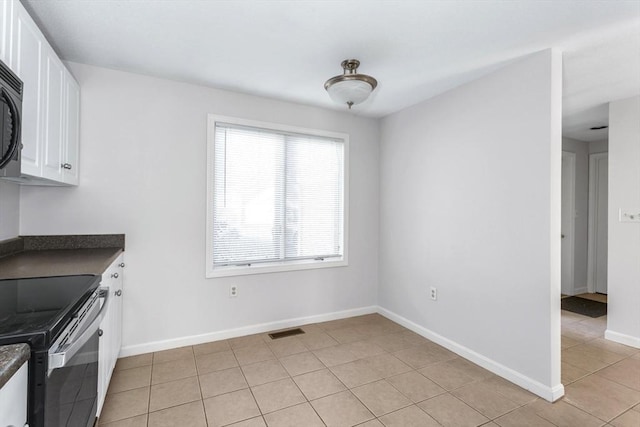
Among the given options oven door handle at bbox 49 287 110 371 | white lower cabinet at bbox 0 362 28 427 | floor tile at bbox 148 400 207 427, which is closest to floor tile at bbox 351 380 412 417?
floor tile at bbox 148 400 207 427

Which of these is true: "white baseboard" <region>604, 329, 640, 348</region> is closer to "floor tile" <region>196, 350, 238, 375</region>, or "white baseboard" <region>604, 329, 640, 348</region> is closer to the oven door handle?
"floor tile" <region>196, 350, 238, 375</region>

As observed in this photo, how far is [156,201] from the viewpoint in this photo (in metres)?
2.81

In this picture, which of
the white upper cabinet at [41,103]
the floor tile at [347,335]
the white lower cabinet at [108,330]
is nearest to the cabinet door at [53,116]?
the white upper cabinet at [41,103]

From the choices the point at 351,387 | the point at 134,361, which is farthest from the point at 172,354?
the point at 351,387

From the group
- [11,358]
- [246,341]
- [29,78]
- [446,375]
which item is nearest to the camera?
[11,358]

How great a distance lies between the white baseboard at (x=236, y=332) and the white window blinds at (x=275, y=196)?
67cm

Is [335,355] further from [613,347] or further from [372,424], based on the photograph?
[613,347]

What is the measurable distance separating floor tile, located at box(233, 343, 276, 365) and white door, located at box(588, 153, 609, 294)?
202 inches

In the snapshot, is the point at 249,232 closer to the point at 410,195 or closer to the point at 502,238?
the point at 410,195

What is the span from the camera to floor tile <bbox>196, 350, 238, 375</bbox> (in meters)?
2.54

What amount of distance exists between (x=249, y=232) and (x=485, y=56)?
2591 mm

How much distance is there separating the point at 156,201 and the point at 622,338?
467cm

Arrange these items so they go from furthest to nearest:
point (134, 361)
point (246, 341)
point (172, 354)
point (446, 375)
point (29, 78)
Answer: point (246, 341), point (172, 354), point (134, 361), point (446, 375), point (29, 78)

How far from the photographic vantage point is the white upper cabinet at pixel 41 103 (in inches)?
61.6
